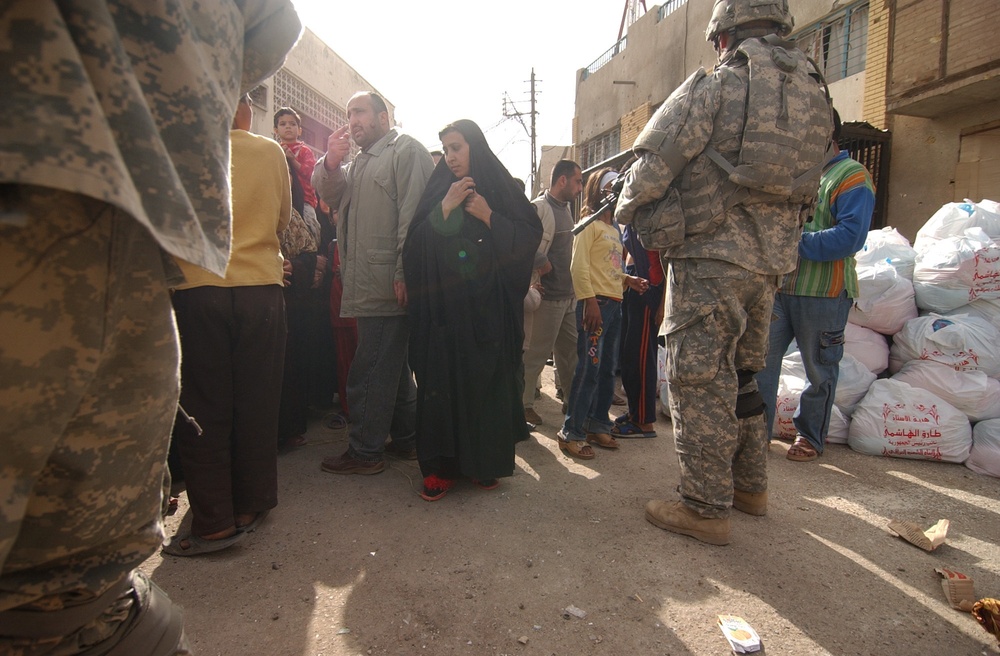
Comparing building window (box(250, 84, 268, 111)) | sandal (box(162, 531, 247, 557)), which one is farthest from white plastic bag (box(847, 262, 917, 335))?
building window (box(250, 84, 268, 111))

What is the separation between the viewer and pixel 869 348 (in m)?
4.01

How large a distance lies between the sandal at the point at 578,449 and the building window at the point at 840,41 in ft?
27.2

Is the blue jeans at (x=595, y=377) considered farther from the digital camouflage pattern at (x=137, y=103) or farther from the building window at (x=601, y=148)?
the building window at (x=601, y=148)

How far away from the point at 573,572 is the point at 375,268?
1857mm

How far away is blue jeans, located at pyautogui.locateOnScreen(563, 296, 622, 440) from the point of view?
3697 mm

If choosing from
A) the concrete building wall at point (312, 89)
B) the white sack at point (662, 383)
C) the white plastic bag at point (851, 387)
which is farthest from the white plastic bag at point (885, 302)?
the concrete building wall at point (312, 89)

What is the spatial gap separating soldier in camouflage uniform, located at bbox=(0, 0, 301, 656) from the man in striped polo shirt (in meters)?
3.14

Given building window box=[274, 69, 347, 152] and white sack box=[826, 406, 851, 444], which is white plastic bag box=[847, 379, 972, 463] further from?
building window box=[274, 69, 347, 152]

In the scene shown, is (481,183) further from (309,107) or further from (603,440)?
(309,107)

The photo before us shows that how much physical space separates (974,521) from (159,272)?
3464 millimetres

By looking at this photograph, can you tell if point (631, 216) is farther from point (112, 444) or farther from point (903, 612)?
point (112, 444)

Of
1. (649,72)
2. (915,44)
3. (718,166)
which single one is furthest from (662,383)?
(649,72)

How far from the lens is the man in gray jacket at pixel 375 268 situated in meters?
3.13

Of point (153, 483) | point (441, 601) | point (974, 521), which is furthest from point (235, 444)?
point (974, 521)
